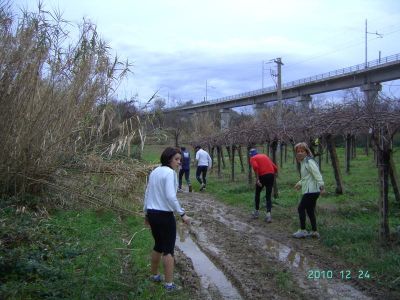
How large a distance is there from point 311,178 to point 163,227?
3.93 m

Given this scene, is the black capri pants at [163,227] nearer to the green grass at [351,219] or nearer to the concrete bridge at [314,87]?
the green grass at [351,219]

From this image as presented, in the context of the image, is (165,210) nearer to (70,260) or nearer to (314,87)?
(70,260)

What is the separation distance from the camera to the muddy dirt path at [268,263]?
562 cm

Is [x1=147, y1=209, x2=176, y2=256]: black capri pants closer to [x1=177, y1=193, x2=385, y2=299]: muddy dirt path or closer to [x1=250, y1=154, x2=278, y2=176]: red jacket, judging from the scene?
[x1=177, y1=193, x2=385, y2=299]: muddy dirt path

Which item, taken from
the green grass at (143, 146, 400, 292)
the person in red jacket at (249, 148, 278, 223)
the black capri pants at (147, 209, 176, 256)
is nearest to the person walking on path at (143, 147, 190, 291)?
the black capri pants at (147, 209, 176, 256)

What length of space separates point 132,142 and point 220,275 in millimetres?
4060

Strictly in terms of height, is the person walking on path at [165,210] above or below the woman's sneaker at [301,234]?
above

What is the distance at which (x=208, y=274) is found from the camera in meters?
6.50

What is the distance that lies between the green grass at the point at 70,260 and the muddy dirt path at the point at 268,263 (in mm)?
752

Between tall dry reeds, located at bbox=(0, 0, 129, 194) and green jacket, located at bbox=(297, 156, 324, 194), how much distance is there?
4.11m

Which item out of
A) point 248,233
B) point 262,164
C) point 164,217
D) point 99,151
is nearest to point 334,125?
point 262,164

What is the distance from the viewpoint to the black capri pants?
555 centimetres

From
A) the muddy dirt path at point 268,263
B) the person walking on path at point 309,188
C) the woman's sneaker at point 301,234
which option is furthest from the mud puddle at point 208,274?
the person walking on path at point 309,188

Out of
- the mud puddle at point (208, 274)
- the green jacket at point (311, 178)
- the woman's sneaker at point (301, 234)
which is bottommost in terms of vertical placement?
the mud puddle at point (208, 274)
